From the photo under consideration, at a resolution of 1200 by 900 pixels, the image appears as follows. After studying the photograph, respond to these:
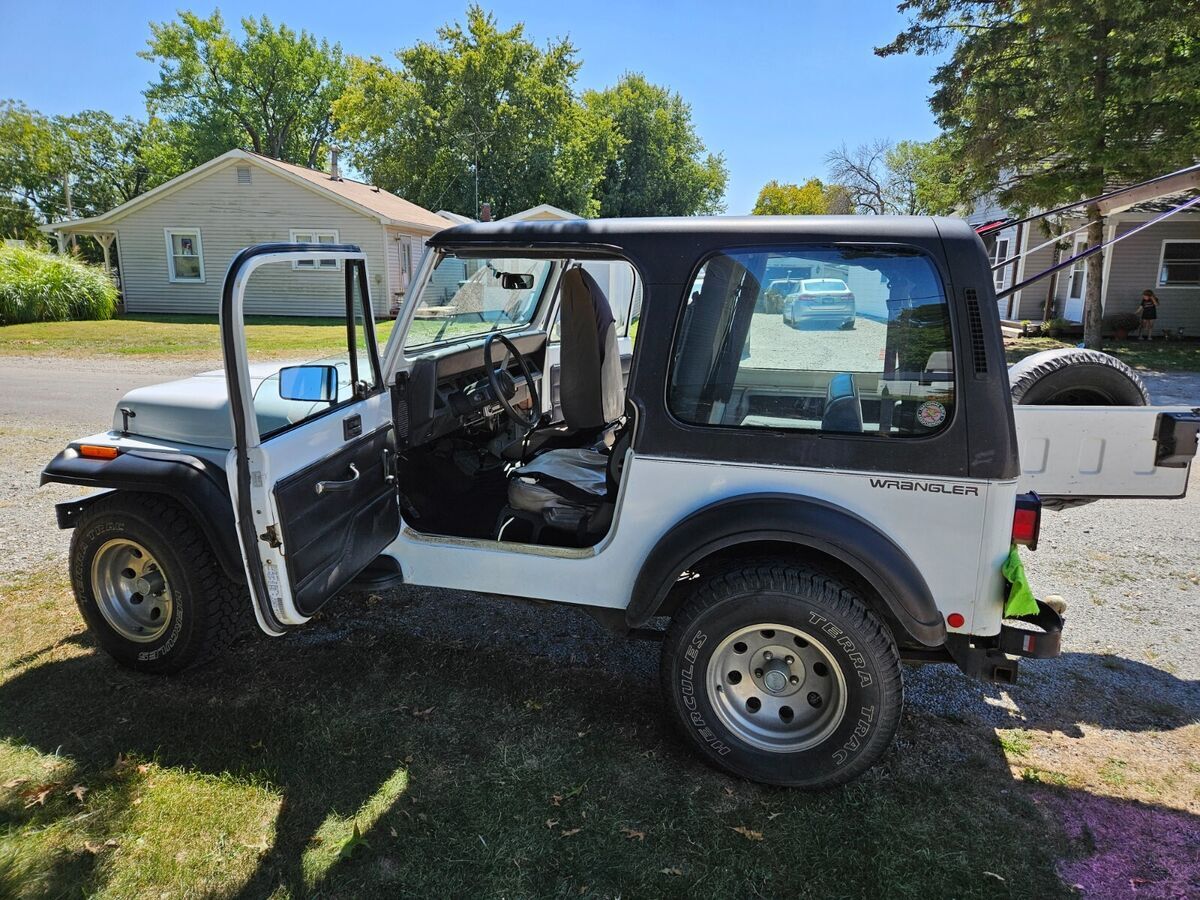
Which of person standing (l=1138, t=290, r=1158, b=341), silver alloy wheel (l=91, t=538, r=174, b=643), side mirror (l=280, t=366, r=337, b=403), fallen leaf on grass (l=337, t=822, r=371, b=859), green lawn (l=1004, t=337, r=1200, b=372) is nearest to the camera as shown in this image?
fallen leaf on grass (l=337, t=822, r=371, b=859)

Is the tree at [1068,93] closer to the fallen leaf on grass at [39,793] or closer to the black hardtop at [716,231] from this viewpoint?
the black hardtop at [716,231]

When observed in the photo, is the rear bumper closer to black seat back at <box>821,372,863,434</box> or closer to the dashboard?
black seat back at <box>821,372,863,434</box>

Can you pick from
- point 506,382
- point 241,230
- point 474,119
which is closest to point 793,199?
point 474,119

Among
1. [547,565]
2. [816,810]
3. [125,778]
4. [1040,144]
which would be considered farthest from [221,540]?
[1040,144]

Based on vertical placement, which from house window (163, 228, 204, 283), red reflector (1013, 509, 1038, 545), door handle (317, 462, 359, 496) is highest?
house window (163, 228, 204, 283)

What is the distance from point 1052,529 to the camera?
18.5 ft

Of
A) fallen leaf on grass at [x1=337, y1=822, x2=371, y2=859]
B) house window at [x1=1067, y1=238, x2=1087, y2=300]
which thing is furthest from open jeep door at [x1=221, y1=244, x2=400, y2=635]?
house window at [x1=1067, y1=238, x2=1087, y2=300]

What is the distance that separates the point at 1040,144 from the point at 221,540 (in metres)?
16.2

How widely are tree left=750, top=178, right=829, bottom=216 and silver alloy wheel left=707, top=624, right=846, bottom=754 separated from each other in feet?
143

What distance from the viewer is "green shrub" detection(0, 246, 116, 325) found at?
65.0 feet

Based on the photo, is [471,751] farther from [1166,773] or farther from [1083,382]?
[1083,382]

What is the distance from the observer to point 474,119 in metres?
36.7

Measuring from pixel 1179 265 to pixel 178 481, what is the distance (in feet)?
74.0

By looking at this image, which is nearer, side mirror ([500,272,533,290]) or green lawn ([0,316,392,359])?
side mirror ([500,272,533,290])
